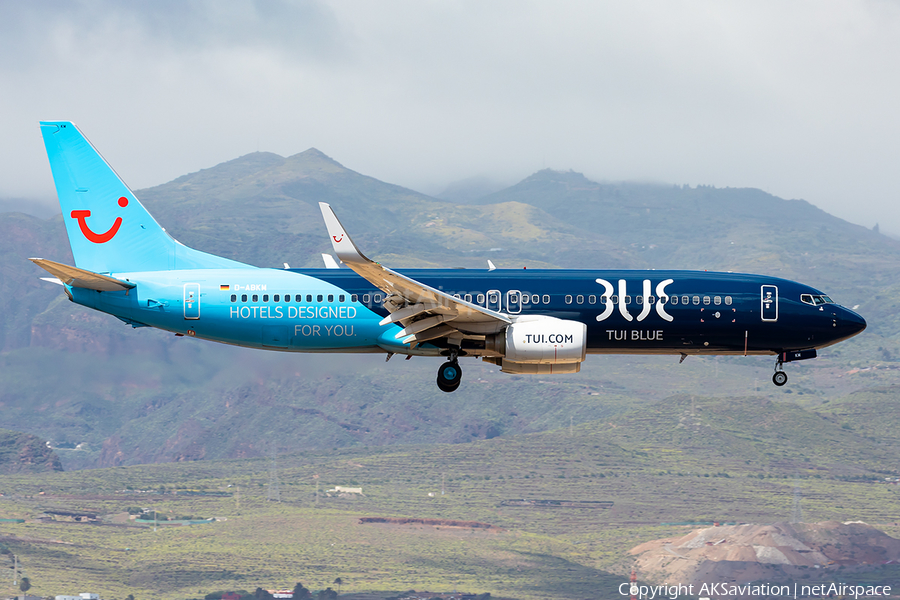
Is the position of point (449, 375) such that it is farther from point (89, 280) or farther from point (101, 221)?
point (101, 221)

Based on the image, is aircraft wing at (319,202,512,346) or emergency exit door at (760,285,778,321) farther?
emergency exit door at (760,285,778,321)

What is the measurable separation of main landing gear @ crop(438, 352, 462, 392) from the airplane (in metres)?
0.07

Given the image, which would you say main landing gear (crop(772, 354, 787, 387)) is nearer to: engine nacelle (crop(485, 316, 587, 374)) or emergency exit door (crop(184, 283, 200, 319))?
engine nacelle (crop(485, 316, 587, 374))

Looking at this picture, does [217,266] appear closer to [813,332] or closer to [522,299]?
[522,299]

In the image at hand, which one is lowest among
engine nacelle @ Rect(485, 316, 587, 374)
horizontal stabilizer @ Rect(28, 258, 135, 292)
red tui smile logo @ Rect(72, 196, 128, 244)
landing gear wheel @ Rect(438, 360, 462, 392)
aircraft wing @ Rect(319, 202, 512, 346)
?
landing gear wheel @ Rect(438, 360, 462, 392)

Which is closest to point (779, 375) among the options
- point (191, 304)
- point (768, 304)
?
point (768, 304)

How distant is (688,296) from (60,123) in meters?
33.3

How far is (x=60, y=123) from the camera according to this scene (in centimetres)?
Answer: 6062

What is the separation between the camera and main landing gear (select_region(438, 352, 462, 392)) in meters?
55.9

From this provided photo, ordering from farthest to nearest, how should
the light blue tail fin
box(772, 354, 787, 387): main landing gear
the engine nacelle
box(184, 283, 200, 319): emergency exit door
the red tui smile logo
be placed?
the red tui smile logo, the light blue tail fin, box(772, 354, 787, 387): main landing gear, box(184, 283, 200, 319): emergency exit door, the engine nacelle

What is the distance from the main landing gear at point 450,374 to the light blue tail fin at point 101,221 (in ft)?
39.6

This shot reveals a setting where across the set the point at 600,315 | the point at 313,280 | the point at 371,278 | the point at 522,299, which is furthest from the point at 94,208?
the point at 600,315

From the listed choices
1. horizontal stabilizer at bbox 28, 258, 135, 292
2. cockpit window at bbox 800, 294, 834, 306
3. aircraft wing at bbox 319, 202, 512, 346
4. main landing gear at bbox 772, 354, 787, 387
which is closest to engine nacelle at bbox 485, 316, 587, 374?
aircraft wing at bbox 319, 202, 512, 346

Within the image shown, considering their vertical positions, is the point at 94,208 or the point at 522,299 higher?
the point at 94,208
